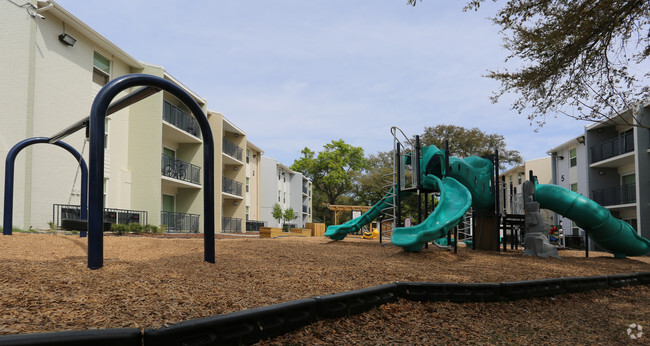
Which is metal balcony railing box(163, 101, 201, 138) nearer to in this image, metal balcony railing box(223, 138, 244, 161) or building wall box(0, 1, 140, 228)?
metal balcony railing box(223, 138, 244, 161)

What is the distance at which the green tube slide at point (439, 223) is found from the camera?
35.0 ft

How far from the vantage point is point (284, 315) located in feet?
12.0

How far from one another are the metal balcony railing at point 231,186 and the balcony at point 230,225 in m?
2.03

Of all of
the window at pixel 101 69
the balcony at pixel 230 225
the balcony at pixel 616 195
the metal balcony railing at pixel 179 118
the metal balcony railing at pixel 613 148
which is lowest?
the balcony at pixel 230 225

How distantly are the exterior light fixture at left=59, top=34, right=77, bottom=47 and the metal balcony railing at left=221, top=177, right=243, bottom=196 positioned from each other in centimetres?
1568

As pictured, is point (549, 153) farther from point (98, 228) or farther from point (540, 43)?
point (98, 228)

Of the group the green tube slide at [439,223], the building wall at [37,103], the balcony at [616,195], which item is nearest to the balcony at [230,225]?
the building wall at [37,103]

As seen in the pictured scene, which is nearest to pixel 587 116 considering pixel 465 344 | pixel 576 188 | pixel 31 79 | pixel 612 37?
pixel 612 37

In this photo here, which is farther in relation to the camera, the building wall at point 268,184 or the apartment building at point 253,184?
the building wall at point 268,184

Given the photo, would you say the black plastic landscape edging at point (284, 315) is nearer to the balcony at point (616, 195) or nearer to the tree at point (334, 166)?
the balcony at point (616, 195)

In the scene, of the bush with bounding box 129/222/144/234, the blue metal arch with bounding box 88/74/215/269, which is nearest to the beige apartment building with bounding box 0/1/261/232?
the bush with bounding box 129/222/144/234

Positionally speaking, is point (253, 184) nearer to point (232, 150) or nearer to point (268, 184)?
point (232, 150)

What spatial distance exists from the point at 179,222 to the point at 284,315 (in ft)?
71.8

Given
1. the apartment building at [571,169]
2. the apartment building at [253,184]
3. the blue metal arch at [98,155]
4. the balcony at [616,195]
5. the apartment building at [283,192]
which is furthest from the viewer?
the apartment building at [283,192]
